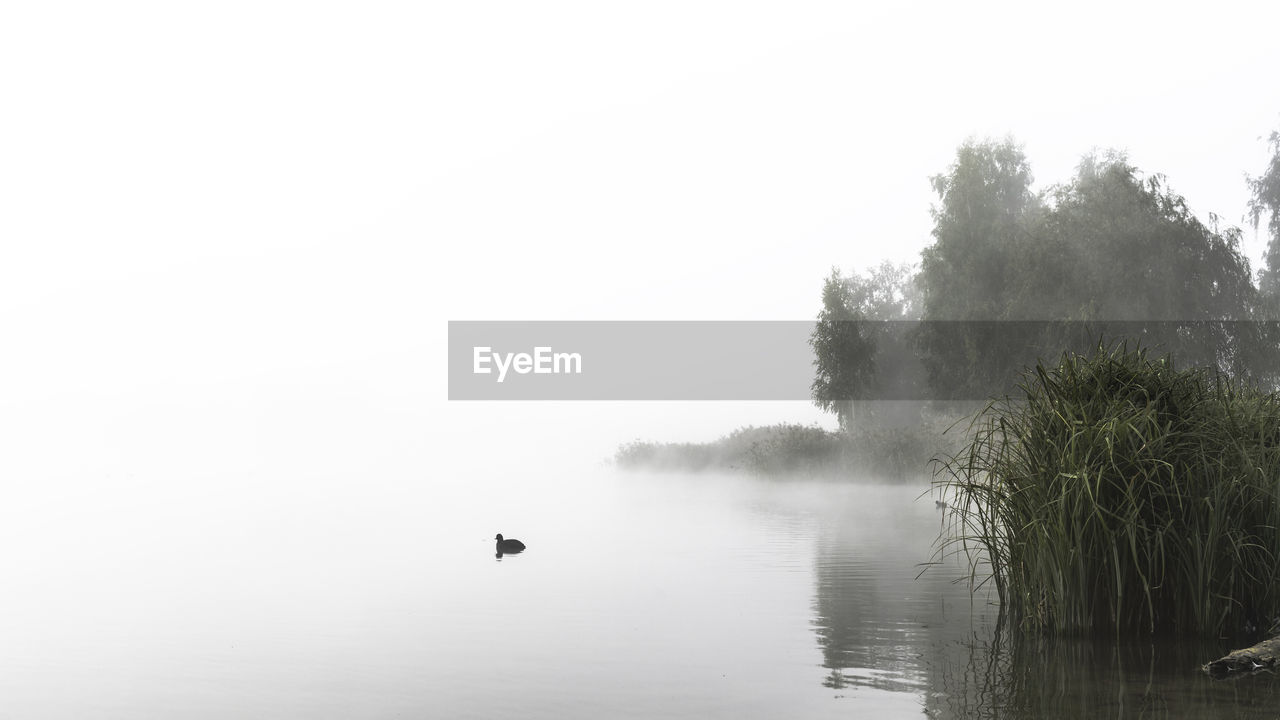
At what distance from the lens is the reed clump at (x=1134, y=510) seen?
1027 centimetres

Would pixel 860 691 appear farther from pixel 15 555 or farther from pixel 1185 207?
pixel 1185 207

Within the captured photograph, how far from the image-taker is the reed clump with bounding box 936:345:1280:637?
33.7 feet

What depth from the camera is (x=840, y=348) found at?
55500 millimetres

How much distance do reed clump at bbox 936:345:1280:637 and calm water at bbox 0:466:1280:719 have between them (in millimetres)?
547

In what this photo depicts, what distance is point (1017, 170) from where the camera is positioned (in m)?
56.8

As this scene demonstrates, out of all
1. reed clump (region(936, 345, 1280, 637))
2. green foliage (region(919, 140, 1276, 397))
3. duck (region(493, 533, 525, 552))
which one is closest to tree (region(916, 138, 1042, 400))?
green foliage (region(919, 140, 1276, 397))

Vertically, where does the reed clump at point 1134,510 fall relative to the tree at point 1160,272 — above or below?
below

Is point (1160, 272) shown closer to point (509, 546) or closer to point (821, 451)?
point (821, 451)

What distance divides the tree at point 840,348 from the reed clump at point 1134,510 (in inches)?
1755

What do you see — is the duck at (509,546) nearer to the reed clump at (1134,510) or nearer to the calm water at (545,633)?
the calm water at (545,633)

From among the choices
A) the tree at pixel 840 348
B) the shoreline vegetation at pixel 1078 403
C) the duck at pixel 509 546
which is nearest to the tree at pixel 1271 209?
the shoreline vegetation at pixel 1078 403

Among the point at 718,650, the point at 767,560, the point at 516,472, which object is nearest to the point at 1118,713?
the point at 718,650

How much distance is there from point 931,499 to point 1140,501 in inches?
1070

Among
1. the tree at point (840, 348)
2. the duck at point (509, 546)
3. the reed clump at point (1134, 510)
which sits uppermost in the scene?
the tree at point (840, 348)
